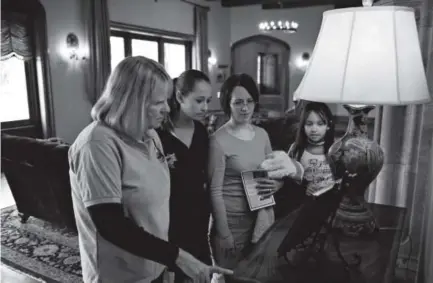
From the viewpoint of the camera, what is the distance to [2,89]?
566cm

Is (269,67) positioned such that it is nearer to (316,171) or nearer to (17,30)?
(17,30)

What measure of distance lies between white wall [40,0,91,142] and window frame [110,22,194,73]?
966mm

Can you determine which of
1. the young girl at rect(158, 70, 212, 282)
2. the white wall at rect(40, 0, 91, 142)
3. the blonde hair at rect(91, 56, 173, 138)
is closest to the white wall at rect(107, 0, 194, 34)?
the white wall at rect(40, 0, 91, 142)

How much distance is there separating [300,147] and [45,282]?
2.07 metres

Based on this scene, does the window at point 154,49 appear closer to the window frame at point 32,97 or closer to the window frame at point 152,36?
the window frame at point 152,36

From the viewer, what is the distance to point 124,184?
102 centimetres

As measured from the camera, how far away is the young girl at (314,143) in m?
1.66

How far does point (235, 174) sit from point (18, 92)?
5.35m

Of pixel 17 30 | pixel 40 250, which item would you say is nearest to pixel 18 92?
pixel 17 30

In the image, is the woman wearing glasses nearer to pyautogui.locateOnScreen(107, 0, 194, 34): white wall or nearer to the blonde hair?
the blonde hair

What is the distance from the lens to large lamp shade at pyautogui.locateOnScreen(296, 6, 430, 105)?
102cm

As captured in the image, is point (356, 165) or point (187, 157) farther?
point (187, 157)

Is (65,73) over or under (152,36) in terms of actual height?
under

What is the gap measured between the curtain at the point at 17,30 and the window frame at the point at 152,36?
1.64 metres
